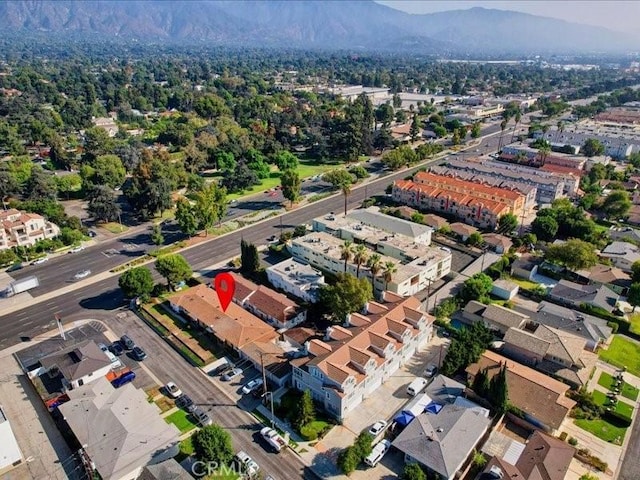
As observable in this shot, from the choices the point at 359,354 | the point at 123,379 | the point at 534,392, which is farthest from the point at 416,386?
the point at 123,379

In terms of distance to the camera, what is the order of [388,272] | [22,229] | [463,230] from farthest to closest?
1. [463,230]
2. [22,229]
3. [388,272]

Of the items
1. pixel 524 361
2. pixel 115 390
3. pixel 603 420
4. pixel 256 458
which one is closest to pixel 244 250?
pixel 115 390

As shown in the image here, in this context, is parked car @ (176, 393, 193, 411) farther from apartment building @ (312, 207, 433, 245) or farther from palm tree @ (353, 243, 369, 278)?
apartment building @ (312, 207, 433, 245)

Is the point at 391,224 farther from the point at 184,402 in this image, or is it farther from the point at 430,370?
the point at 184,402

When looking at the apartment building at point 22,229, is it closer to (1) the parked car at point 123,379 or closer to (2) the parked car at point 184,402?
(1) the parked car at point 123,379

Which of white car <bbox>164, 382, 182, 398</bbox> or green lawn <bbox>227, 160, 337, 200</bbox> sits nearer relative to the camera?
white car <bbox>164, 382, 182, 398</bbox>

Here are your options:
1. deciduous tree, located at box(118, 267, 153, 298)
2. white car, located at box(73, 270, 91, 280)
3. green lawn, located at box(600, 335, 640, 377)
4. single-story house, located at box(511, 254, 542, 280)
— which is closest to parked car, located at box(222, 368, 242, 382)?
deciduous tree, located at box(118, 267, 153, 298)
